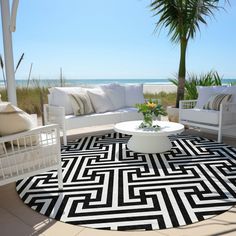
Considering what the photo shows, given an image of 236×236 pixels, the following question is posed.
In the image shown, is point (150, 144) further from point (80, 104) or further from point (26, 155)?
point (26, 155)

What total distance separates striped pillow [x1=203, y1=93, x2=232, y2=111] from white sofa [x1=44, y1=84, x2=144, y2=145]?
1190 mm

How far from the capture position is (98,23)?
41.8 ft

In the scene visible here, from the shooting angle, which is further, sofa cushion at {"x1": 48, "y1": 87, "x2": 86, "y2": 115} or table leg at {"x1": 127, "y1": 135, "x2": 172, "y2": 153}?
sofa cushion at {"x1": 48, "y1": 87, "x2": 86, "y2": 115}

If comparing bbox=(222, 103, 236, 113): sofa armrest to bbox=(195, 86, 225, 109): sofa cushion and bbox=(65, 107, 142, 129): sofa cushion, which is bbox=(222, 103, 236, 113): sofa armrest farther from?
bbox=(65, 107, 142, 129): sofa cushion

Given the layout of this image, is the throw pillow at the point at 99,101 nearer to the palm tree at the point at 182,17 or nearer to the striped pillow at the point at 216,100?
the striped pillow at the point at 216,100

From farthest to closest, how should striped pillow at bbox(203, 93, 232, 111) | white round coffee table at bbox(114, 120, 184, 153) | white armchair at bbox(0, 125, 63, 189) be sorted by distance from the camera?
striped pillow at bbox(203, 93, 232, 111) → white round coffee table at bbox(114, 120, 184, 153) → white armchair at bbox(0, 125, 63, 189)

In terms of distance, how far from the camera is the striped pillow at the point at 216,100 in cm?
381

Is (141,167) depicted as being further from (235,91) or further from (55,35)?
(55,35)

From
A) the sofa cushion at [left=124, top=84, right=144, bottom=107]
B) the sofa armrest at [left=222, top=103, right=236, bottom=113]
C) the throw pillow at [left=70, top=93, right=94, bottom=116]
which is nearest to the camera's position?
the sofa armrest at [left=222, top=103, right=236, bottom=113]

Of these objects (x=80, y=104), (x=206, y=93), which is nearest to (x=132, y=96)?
(x=80, y=104)

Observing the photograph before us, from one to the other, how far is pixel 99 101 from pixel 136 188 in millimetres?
2312

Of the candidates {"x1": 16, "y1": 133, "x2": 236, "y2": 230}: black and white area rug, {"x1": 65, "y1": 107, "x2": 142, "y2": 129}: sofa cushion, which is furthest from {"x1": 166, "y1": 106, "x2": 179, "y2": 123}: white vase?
{"x1": 16, "y1": 133, "x2": 236, "y2": 230}: black and white area rug

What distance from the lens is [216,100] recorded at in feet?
12.8

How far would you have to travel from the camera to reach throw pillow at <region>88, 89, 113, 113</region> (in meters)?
4.26
